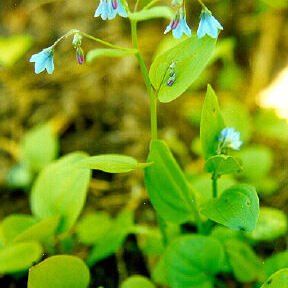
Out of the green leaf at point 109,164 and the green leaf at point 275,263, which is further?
the green leaf at point 275,263

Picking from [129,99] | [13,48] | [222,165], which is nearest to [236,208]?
[222,165]

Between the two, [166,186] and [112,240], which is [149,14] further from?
[112,240]

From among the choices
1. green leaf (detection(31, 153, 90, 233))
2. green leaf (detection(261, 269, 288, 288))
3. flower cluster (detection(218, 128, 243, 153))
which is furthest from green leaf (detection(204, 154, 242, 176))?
green leaf (detection(31, 153, 90, 233))

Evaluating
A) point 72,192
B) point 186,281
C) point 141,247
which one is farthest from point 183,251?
point 72,192

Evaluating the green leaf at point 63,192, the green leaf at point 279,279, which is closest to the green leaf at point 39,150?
the green leaf at point 63,192

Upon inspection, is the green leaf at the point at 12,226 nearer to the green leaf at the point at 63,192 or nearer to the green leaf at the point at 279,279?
the green leaf at the point at 63,192

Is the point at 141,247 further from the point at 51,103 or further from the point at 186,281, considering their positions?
the point at 51,103
